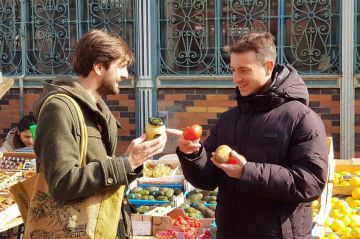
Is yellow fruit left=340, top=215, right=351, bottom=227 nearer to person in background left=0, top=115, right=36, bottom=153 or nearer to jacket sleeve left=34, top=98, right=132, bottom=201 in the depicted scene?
jacket sleeve left=34, top=98, right=132, bottom=201

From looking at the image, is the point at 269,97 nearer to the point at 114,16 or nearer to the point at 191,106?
the point at 191,106

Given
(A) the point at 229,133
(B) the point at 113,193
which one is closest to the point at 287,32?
(A) the point at 229,133

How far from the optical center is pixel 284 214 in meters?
2.78

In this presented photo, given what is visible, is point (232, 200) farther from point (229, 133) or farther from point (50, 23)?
point (50, 23)

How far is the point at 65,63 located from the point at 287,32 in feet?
8.89

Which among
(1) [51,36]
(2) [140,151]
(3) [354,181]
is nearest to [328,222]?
(3) [354,181]

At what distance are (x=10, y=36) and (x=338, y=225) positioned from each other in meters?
5.01

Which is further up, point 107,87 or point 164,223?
point 107,87

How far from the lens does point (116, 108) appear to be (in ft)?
25.0

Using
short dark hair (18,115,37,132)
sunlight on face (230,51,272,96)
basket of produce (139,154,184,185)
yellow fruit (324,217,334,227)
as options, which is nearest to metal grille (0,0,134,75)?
short dark hair (18,115,37,132)

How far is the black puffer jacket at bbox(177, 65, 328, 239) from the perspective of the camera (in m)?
2.69

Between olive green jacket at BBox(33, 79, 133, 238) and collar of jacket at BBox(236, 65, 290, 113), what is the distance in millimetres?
647

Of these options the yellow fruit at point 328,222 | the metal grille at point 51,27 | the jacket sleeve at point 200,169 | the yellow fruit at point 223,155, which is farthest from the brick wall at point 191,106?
the yellow fruit at point 223,155

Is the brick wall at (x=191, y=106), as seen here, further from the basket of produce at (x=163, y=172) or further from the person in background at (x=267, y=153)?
the person in background at (x=267, y=153)
